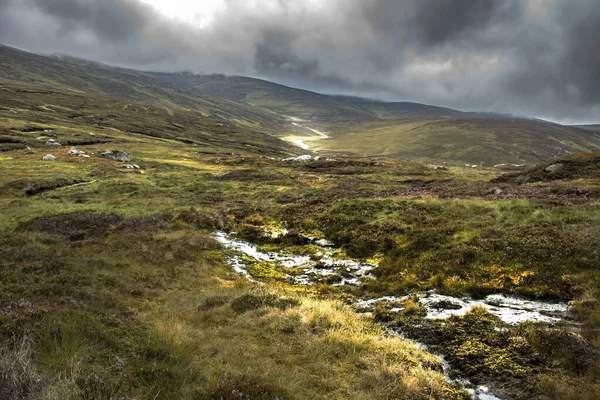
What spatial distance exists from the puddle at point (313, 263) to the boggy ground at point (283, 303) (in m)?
0.97

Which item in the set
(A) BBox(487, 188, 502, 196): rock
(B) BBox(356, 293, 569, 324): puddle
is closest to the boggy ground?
(B) BBox(356, 293, 569, 324): puddle

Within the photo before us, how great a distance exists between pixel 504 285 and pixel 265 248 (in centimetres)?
1560

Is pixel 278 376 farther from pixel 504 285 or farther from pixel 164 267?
pixel 164 267

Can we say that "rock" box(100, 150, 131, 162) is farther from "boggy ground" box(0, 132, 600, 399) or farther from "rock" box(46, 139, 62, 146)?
"boggy ground" box(0, 132, 600, 399)

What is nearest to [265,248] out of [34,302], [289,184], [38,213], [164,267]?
[164,267]

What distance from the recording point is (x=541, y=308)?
1352 centimetres

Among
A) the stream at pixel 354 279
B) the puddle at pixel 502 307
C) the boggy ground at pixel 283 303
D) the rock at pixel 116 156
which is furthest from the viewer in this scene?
the rock at pixel 116 156

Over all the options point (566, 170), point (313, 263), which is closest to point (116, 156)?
point (313, 263)

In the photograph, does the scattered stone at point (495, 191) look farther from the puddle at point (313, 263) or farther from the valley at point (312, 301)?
the puddle at point (313, 263)

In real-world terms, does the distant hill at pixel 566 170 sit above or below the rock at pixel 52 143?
above

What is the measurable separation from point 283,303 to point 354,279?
6.16 metres

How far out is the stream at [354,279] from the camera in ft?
42.4

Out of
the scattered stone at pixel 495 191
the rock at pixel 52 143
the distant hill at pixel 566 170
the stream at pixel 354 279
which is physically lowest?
the rock at pixel 52 143

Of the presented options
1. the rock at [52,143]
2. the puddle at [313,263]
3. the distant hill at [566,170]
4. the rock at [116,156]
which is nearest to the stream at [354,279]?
the puddle at [313,263]
